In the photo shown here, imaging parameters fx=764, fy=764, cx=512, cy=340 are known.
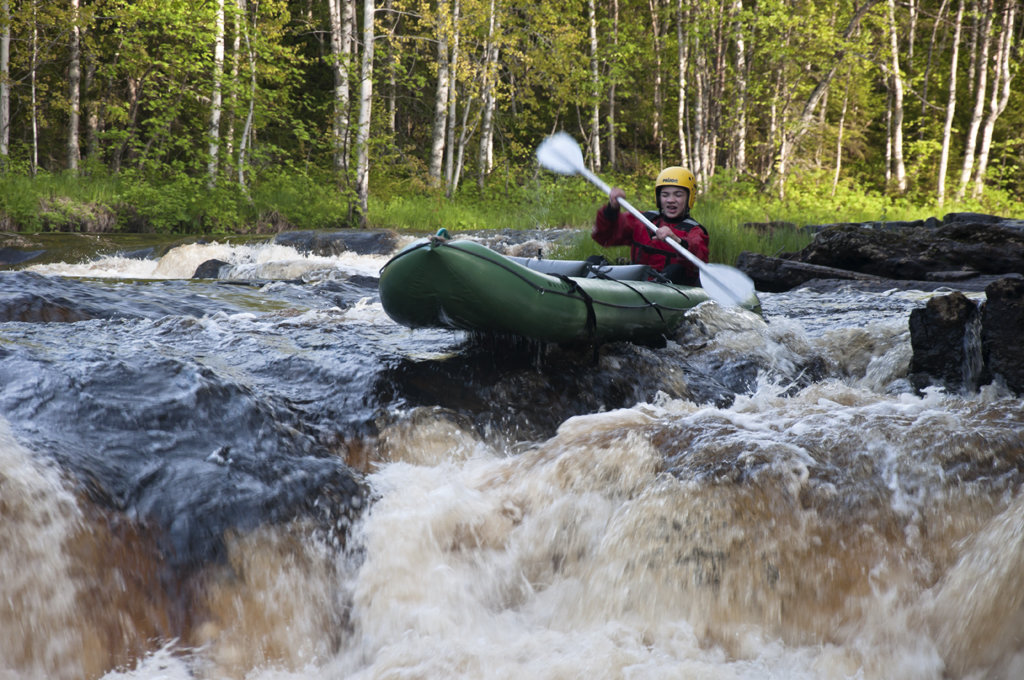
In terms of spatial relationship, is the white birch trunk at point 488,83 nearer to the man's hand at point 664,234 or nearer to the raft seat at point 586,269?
the man's hand at point 664,234

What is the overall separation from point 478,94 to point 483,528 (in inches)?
595

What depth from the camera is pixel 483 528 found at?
271 centimetres

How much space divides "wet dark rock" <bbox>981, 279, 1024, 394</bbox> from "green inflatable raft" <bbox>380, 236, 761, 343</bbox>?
169 cm

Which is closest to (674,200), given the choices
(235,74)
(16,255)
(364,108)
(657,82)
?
(16,255)

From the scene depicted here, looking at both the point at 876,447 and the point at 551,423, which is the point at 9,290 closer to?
the point at 551,423

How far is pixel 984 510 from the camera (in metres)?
2.42

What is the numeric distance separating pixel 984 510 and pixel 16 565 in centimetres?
290

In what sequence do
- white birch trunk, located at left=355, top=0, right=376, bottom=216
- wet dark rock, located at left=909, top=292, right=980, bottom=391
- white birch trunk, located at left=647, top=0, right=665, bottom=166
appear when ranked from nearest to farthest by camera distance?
wet dark rock, located at left=909, top=292, right=980, bottom=391, white birch trunk, located at left=355, top=0, right=376, bottom=216, white birch trunk, located at left=647, top=0, right=665, bottom=166

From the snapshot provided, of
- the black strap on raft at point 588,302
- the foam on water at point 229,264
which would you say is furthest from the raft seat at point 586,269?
the foam on water at point 229,264

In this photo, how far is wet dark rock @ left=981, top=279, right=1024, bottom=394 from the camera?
11.0 feet

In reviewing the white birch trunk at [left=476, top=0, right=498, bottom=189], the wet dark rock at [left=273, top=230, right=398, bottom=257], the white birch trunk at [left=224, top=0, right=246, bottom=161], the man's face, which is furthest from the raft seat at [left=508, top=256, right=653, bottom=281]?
the white birch trunk at [left=476, top=0, right=498, bottom=189]

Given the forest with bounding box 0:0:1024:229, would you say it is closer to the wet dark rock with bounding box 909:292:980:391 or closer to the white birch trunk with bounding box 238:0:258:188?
the white birch trunk with bounding box 238:0:258:188

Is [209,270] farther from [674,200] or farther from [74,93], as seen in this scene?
[74,93]

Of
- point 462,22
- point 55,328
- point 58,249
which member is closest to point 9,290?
point 55,328
